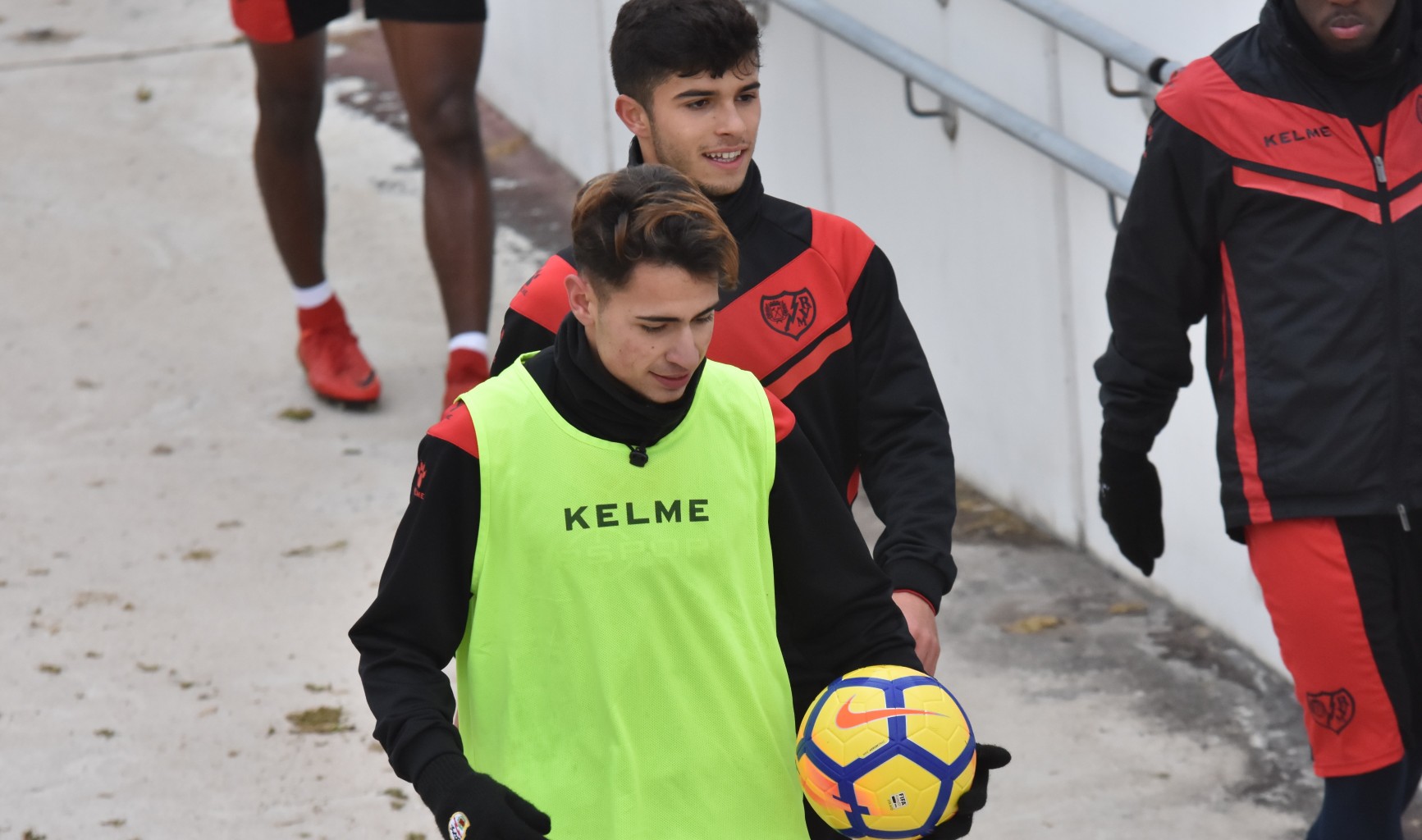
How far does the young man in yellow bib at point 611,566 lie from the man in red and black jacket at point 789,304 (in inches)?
20.2

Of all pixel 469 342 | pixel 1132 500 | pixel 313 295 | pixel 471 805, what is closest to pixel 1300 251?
pixel 1132 500

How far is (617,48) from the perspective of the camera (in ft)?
11.5

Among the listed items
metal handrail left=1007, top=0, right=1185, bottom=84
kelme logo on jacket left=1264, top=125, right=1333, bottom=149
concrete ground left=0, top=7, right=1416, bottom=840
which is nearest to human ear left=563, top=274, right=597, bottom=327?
kelme logo on jacket left=1264, top=125, right=1333, bottom=149

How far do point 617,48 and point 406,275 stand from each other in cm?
445

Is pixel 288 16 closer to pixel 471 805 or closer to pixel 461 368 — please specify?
pixel 461 368

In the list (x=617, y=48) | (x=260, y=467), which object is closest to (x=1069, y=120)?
(x=617, y=48)

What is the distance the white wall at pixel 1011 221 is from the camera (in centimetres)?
→ 520

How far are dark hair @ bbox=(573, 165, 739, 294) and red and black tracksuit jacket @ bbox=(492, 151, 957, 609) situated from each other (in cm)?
55

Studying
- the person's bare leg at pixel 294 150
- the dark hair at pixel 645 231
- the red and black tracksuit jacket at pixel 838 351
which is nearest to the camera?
the dark hair at pixel 645 231

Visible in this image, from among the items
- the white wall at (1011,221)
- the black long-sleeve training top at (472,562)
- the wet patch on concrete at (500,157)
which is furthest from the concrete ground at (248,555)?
the black long-sleeve training top at (472,562)

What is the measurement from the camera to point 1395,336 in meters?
3.48

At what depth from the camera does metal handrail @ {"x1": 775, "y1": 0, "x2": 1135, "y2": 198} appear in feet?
16.9

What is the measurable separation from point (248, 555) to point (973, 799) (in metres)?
3.49

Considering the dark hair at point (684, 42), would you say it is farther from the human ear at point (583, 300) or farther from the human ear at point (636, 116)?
the human ear at point (583, 300)
